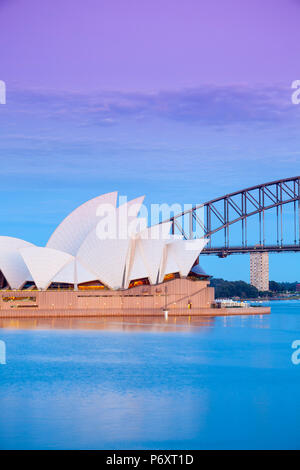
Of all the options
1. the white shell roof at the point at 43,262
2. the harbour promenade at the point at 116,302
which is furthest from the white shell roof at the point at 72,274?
the harbour promenade at the point at 116,302

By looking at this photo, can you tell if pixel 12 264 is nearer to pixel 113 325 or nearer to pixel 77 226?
pixel 77 226

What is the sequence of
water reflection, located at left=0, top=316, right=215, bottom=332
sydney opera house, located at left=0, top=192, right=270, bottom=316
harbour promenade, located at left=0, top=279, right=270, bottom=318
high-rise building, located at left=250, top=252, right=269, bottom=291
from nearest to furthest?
water reflection, located at left=0, top=316, right=215, bottom=332 → sydney opera house, located at left=0, top=192, right=270, bottom=316 → harbour promenade, located at left=0, top=279, right=270, bottom=318 → high-rise building, located at left=250, top=252, right=269, bottom=291

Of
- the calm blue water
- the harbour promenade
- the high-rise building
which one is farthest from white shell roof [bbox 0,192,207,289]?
the high-rise building

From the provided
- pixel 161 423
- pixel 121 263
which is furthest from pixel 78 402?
pixel 121 263

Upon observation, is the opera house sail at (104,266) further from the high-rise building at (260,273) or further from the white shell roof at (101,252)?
the high-rise building at (260,273)

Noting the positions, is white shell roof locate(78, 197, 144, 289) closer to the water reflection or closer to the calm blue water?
the water reflection

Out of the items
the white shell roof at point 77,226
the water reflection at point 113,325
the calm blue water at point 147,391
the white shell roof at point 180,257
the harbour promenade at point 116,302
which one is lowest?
the calm blue water at point 147,391

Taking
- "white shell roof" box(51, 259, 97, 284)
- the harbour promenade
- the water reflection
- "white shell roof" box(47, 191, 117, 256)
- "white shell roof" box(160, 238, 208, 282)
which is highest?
"white shell roof" box(47, 191, 117, 256)

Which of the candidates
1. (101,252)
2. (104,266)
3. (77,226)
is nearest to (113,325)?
(101,252)
